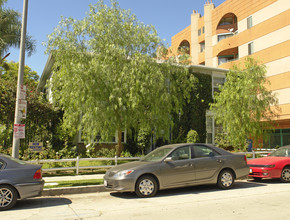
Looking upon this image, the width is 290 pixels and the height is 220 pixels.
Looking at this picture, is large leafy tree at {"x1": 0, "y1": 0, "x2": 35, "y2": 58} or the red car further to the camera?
large leafy tree at {"x1": 0, "y1": 0, "x2": 35, "y2": 58}

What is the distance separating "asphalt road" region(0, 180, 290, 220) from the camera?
5.72m

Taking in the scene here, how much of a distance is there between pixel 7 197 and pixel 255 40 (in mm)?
29925

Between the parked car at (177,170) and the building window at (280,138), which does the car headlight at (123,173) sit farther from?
the building window at (280,138)

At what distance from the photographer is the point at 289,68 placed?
83.6 feet

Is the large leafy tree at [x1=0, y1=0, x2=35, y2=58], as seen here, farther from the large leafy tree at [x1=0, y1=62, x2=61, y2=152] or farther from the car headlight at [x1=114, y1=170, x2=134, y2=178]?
the car headlight at [x1=114, y1=170, x2=134, y2=178]

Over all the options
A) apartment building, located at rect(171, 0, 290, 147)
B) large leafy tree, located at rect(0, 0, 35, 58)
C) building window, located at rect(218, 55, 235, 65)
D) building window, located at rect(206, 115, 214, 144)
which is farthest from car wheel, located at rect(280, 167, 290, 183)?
building window, located at rect(218, 55, 235, 65)

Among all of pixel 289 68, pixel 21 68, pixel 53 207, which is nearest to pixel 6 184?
pixel 53 207

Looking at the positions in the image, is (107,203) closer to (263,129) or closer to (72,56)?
(72,56)

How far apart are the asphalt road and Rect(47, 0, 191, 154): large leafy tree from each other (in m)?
5.35

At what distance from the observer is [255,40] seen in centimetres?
2989

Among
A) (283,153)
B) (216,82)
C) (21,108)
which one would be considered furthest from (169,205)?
(216,82)

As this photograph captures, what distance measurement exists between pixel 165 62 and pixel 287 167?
7896mm

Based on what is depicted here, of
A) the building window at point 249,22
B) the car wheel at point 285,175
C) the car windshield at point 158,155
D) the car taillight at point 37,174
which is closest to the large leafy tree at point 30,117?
the car taillight at point 37,174

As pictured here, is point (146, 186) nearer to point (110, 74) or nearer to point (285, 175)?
point (285, 175)
